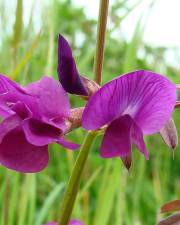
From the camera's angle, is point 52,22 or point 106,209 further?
point 52,22

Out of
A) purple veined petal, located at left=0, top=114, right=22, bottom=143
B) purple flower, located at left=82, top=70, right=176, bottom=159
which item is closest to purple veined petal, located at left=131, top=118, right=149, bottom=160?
purple flower, located at left=82, top=70, right=176, bottom=159

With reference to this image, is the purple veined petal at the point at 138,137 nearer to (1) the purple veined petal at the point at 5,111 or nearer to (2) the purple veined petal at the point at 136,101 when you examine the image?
(2) the purple veined petal at the point at 136,101

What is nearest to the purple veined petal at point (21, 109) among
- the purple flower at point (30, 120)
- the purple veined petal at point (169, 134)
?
the purple flower at point (30, 120)

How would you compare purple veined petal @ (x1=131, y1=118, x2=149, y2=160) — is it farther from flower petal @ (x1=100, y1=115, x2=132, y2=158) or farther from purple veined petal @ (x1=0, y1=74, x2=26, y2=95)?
purple veined petal @ (x1=0, y1=74, x2=26, y2=95)

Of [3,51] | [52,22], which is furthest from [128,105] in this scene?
[3,51]

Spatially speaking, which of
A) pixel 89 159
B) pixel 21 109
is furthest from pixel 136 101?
pixel 89 159

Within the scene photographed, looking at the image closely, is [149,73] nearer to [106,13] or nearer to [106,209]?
[106,13]
